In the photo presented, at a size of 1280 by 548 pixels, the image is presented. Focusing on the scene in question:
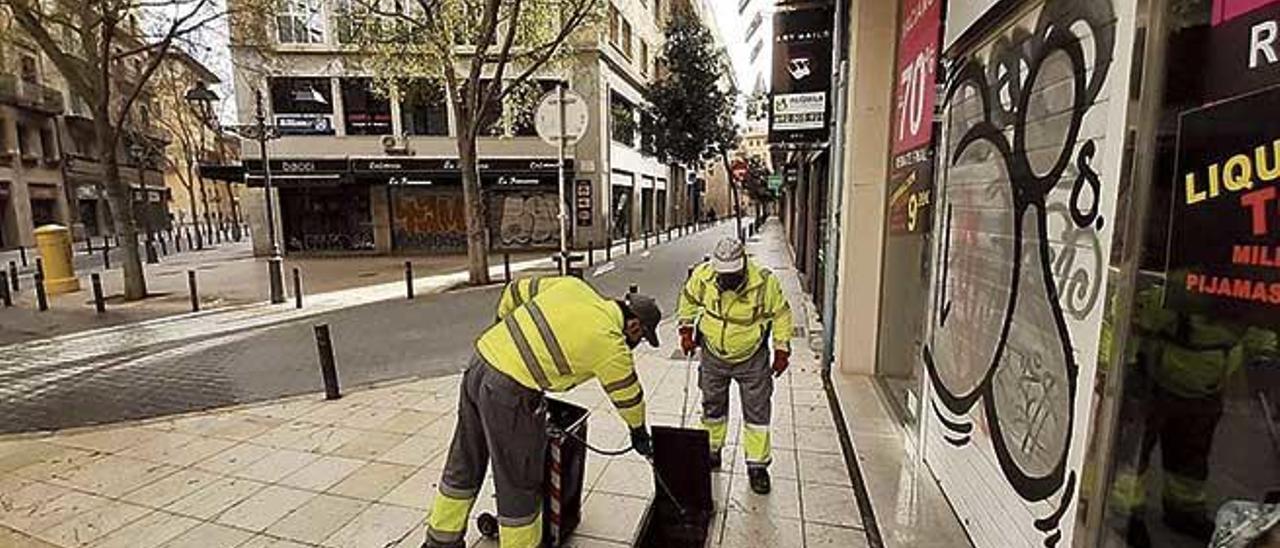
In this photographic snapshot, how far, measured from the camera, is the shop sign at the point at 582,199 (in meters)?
21.3

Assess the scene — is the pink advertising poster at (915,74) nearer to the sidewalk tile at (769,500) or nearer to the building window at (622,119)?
the sidewalk tile at (769,500)

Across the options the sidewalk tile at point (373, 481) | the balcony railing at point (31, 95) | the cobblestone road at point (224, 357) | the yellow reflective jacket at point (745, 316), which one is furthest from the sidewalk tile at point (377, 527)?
the balcony railing at point (31, 95)

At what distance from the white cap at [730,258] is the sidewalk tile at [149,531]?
3364 mm

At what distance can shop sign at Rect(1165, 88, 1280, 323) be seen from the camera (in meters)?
1.37

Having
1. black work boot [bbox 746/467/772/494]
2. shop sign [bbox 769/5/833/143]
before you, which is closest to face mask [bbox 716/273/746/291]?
black work boot [bbox 746/467/772/494]

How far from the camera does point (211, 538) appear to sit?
342 cm

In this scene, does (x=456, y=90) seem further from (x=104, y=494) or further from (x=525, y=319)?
(x=525, y=319)

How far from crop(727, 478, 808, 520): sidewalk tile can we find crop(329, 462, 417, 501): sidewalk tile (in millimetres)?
2155

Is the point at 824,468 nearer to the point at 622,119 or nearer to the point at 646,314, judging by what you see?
the point at 646,314

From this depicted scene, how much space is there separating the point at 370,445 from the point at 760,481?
288cm

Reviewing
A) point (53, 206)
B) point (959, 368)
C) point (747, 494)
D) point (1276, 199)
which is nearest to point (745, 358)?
point (747, 494)

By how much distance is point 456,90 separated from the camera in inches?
481

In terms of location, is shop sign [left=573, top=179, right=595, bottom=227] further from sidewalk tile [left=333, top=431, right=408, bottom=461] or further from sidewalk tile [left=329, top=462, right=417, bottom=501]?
sidewalk tile [left=329, top=462, right=417, bottom=501]

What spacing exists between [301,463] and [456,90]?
30.8 feet
